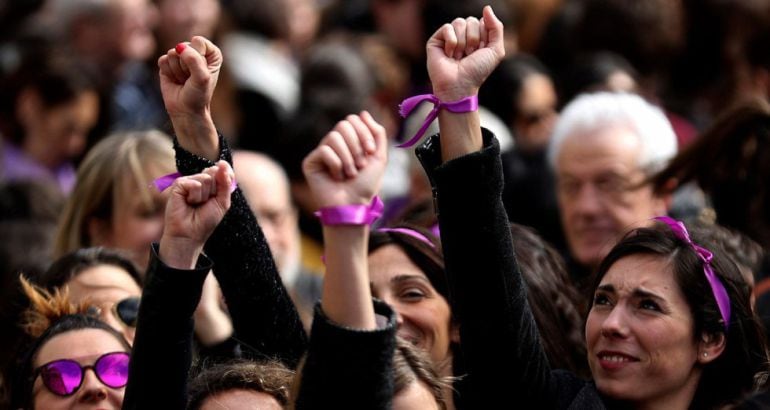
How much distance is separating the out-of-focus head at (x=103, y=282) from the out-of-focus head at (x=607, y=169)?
5.59 feet

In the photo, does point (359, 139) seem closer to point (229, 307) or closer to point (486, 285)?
point (486, 285)

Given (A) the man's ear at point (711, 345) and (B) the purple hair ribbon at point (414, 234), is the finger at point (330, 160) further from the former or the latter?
(B) the purple hair ribbon at point (414, 234)

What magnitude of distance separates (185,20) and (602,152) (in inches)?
131

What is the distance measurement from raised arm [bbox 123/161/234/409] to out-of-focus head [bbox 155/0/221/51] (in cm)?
472

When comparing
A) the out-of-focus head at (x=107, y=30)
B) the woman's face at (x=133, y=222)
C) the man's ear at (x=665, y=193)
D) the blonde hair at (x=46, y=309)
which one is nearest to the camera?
the blonde hair at (x=46, y=309)

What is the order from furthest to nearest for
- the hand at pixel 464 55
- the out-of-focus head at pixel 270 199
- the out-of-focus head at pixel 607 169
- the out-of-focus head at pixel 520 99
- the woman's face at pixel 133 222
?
the out-of-focus head at pixel 520 99, the out-of-focus head at pixel 270 199, the out-of-focus head at pixel 607 169, the woman's face at pixel 133 222, the hand at pixel 464 55

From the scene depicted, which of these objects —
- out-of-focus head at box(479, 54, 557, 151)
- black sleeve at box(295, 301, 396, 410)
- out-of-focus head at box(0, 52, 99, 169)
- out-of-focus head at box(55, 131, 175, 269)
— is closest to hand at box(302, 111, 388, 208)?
black sleeve at box(295, 301, 396, 410)

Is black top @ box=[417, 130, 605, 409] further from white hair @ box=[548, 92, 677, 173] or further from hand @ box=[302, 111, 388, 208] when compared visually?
white hair @ box=[548, 92, 677, 173]

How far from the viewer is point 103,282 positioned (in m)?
4.10

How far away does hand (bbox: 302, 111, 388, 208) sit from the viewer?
105 inches

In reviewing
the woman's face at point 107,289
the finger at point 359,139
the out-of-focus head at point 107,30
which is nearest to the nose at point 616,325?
the finger at point 359,139

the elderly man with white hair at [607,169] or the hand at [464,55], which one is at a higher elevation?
the hand at [464,55]

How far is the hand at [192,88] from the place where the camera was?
3238 millimetres

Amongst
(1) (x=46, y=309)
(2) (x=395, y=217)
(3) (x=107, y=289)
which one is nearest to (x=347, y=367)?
(1) (x=46, y=309)
